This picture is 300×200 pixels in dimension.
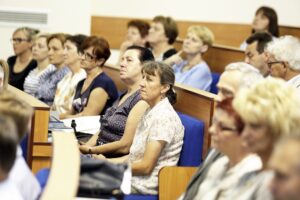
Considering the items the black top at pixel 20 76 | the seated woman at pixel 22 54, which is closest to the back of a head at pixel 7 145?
the black top at pixel 20 76

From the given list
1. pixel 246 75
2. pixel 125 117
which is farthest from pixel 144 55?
pixel 246 75

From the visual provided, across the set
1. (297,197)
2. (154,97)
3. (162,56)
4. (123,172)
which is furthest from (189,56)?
(297,197)

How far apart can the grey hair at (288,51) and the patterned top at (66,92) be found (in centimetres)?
192

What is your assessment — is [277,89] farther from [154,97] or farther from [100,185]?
[154,97]

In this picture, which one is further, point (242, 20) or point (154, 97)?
point (242, 20)

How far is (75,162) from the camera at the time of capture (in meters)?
2.56

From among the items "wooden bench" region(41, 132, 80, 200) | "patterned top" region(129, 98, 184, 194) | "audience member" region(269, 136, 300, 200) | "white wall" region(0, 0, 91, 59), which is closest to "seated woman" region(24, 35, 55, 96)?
"white wall" region(0, 0, 91, 59)

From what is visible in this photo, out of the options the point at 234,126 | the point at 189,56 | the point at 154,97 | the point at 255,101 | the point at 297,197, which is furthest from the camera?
the point at 189,56

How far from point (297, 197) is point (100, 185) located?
3.60 ft

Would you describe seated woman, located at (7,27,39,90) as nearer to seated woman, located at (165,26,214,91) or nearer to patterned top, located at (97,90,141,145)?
seated woman, located at (165,26,214,91)

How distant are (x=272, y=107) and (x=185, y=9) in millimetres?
7124

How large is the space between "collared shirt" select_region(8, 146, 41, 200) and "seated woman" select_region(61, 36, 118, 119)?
277cm

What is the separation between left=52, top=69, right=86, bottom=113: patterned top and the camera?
6.06 metres

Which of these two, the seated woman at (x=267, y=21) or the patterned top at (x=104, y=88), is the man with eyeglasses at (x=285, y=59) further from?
the seated woman at (x=267, y=21)
